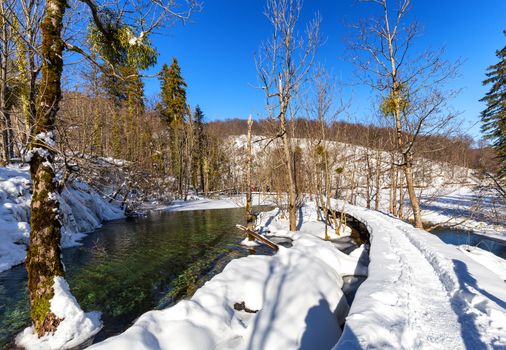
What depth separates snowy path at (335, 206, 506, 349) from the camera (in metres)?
2.78

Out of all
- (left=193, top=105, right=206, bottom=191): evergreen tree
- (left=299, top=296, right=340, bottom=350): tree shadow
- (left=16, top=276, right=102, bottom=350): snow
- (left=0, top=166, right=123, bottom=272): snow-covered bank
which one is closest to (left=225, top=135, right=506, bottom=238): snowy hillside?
(left=299, top=296, right=340, bottom=350): tree shadow

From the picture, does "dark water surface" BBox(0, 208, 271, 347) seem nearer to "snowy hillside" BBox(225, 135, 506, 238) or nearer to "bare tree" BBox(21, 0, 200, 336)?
"bare tree" BBox(21, 0, 200, 336)

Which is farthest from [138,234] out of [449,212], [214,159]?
[214,159]

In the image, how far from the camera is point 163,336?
10.9 ft

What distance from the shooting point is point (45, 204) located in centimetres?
397

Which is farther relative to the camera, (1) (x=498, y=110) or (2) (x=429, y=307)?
(1) (x=498, y=110)

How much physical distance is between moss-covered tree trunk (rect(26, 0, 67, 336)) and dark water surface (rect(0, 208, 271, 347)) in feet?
4.22

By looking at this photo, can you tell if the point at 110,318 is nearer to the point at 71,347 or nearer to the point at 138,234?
the point at 71,347

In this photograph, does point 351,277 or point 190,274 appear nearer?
point 351,277

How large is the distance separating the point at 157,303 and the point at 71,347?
2.26m

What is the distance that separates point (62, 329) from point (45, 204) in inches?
78.0

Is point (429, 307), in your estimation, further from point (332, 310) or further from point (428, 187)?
point (428, 187)

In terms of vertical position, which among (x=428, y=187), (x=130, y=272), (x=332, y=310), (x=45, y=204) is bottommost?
(x=130, y=272)

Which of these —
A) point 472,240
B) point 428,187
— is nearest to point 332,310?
point 472,240
